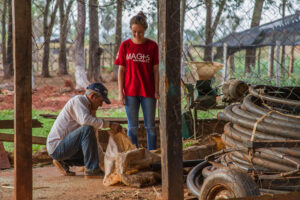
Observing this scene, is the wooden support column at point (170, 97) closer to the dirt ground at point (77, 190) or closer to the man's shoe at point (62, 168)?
the dirt ground at point (77, 190)

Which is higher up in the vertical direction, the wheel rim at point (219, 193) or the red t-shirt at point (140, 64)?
the red t-shirt at point (140, 64)

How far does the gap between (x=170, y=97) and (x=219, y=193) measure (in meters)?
0.86

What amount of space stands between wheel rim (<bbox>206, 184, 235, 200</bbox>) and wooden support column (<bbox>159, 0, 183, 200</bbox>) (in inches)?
15.4

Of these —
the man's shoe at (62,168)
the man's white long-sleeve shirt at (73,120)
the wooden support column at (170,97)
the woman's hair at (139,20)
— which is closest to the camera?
the wooden support column at (170,97)

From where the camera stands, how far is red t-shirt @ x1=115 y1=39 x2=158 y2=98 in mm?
4695

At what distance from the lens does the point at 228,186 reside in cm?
266

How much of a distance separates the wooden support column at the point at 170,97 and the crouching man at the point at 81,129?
202 centimetres

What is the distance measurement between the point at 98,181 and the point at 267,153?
192cm

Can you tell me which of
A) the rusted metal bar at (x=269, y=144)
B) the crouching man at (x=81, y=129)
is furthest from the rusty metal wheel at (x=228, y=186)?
the crouching man at (x=81, y=129)

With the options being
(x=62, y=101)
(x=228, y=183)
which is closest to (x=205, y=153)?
(x=228, y=183)

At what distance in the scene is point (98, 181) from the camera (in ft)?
14.1

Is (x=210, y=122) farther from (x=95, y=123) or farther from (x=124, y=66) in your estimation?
(x=95, y=123)

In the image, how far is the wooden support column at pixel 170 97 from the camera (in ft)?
7.50

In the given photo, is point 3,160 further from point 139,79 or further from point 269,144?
point 269,144
